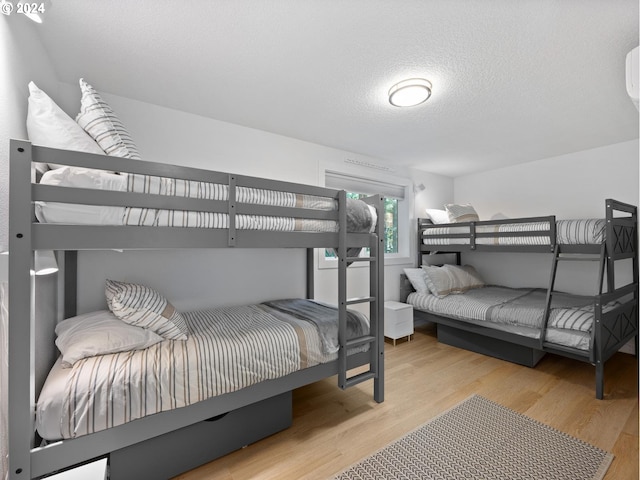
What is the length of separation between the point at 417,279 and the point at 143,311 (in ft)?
9.92

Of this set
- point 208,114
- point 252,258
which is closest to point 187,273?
point 252,258

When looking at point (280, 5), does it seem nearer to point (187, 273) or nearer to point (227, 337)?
point (227, 337)

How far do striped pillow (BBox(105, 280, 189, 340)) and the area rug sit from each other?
118cm

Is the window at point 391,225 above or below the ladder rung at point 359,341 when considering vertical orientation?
above

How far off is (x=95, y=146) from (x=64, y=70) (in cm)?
94

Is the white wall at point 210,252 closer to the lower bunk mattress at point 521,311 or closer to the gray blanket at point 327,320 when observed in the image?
the gray blanket at point 327,320

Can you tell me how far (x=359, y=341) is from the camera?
77.4 inches

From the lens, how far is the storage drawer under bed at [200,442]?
1.34 metres

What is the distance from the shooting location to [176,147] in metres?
2.31

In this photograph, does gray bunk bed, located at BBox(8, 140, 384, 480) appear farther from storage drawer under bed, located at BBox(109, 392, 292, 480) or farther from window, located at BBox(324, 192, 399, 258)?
window, located at BBox(324, 192, 399, 258)

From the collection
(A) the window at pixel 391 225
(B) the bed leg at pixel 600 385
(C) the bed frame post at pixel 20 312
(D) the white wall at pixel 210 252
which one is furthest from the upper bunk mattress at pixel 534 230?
(C) the bed frame post at pixel 20 312

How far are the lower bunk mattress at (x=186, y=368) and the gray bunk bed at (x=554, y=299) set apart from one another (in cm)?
167

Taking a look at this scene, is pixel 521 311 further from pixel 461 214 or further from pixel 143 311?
pixel 143 311

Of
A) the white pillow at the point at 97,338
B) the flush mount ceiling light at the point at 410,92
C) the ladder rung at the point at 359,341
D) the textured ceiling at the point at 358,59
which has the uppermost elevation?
the textured ceiling at the point at 358,59
